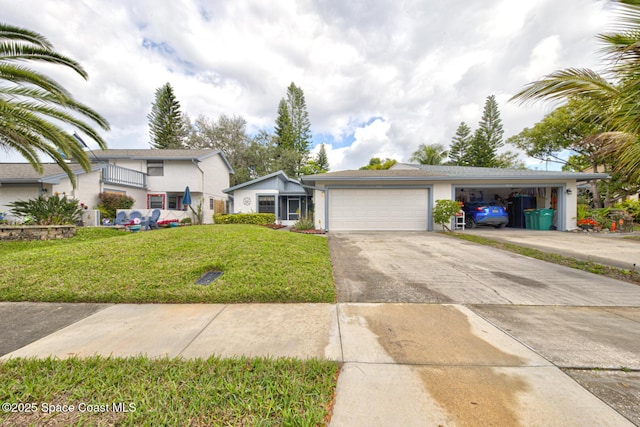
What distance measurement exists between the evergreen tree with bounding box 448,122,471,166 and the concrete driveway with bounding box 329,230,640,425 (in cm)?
2757

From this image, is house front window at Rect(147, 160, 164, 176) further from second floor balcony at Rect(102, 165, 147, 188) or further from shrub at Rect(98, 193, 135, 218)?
shrub at Rect(98, 193, 135, 218)

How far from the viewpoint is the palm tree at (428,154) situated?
25.8 meters

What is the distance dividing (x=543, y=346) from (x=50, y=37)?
10.3m

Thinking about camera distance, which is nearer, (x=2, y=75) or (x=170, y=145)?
(x=2, y=75)

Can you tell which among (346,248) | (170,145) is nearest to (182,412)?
(346,248)

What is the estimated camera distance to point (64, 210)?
837cm

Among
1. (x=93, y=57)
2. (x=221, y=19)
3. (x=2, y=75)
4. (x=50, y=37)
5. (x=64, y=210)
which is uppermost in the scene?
(x=221, y=19)

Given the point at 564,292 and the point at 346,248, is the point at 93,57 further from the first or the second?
the point at 564,292

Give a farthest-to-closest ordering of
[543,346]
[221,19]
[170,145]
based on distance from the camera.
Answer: [170,145], [221,19], [543,346]

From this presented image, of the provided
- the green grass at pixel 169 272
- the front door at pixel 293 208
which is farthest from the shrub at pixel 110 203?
the front door at pixel 293 208

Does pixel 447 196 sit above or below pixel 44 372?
above

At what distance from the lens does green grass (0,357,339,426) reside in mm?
1520

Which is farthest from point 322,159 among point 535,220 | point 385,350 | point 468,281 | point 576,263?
point 385,350

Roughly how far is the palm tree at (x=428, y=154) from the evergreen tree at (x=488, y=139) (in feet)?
15.0
